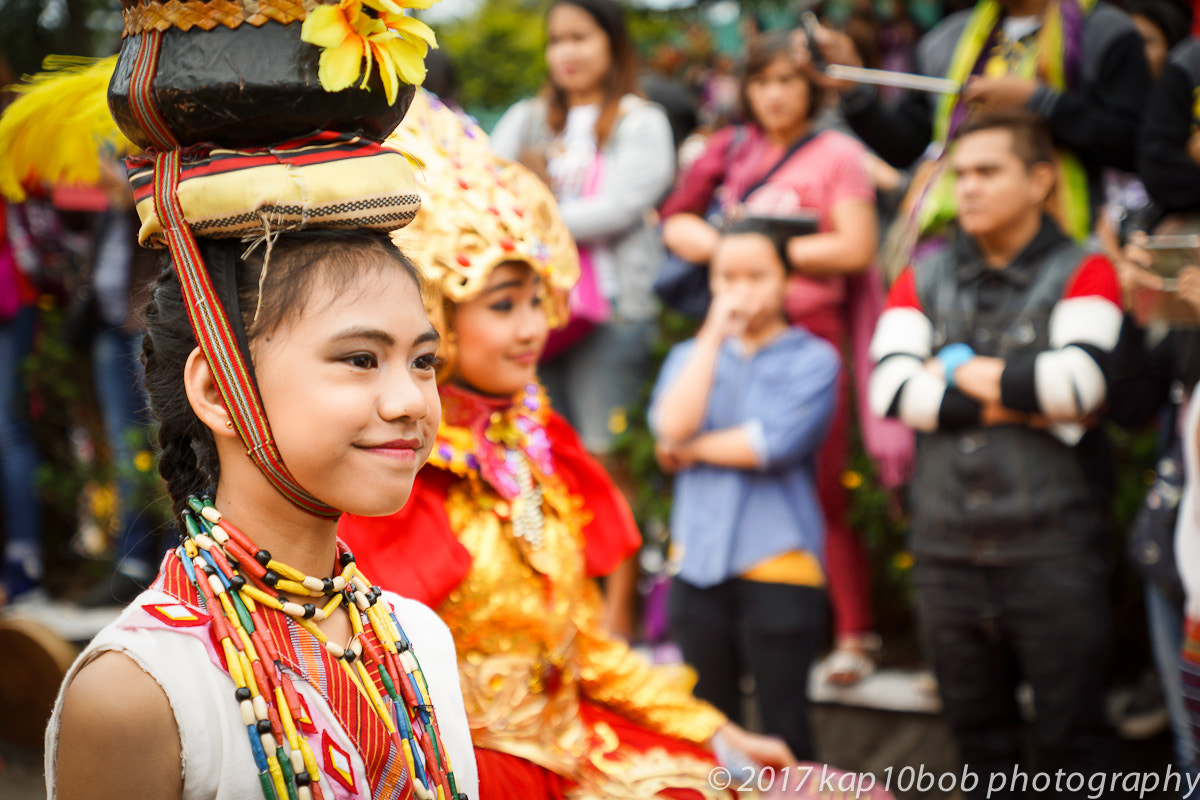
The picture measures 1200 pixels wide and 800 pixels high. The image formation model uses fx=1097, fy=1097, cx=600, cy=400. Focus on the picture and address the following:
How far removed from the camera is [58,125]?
1.96m

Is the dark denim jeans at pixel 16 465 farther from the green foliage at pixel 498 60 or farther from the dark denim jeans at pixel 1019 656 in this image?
the green foliage at pixel 498 60

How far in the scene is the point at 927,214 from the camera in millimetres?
4086

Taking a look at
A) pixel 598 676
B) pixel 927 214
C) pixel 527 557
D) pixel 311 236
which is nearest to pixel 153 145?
pixel 311 236

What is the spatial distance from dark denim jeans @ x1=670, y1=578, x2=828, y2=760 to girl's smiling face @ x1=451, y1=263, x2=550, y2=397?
4.85 feet

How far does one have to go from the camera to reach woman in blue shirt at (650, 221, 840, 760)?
11.9 feet

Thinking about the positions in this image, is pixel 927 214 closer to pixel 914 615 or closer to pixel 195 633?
pixel 914 615

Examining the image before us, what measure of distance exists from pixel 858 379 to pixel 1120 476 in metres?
1.06

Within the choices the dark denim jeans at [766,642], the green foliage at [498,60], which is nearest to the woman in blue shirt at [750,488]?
the dark denim jeans at [766,642]

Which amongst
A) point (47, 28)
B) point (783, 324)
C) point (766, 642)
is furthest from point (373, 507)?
point (47, 28)

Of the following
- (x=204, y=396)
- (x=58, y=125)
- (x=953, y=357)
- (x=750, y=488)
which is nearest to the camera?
(x=204, y=396)

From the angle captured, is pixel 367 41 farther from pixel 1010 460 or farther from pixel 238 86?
pixel 1010 460

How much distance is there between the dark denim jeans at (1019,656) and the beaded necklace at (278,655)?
7.08 feet

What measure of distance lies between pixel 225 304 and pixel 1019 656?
9.07ft

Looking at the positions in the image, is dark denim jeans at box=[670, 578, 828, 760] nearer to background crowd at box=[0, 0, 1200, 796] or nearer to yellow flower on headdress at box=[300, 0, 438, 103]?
background crowd at box=[0, 0, 1200, 796]
